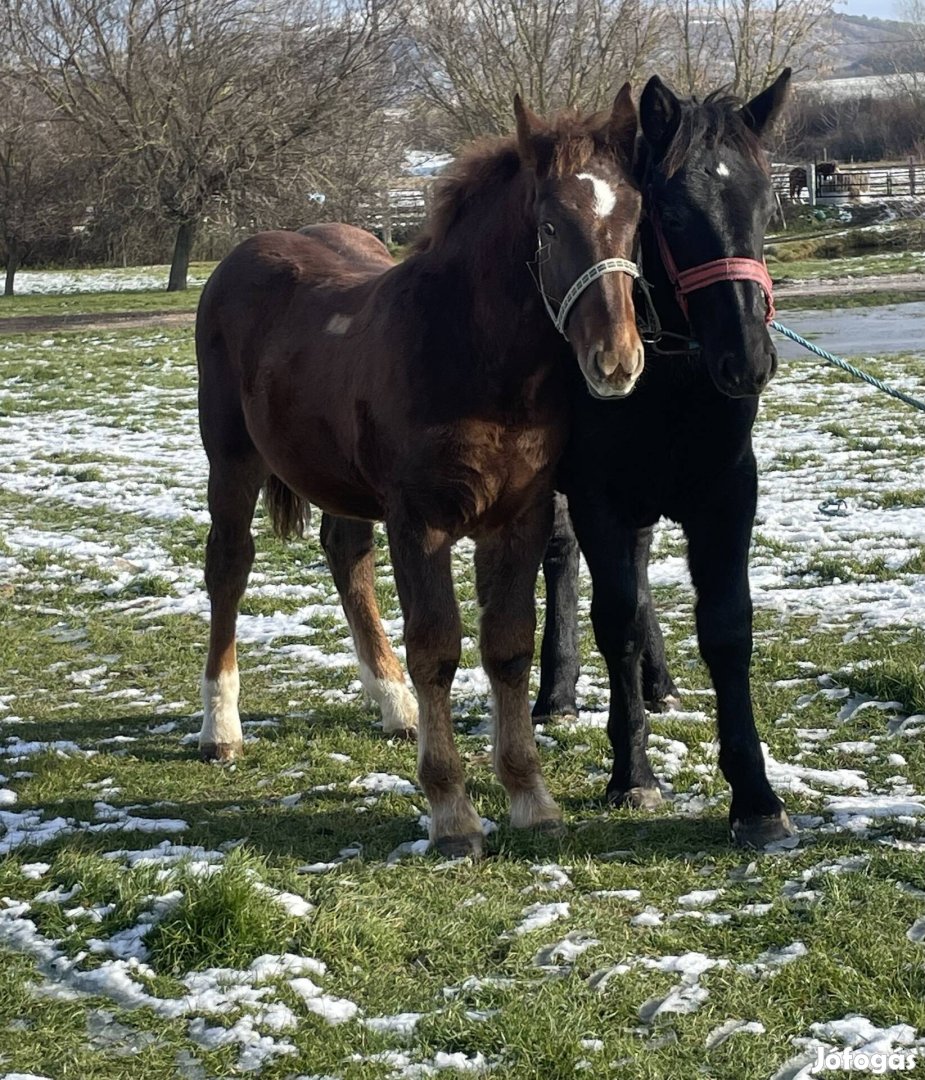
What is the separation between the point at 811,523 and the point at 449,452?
192 inches

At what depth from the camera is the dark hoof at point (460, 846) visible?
407cm

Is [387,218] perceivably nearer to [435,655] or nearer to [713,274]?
[435,655]

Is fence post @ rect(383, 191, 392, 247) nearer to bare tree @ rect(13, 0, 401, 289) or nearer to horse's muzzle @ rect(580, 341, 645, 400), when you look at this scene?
bare tree @ rect(13, 0, 401, 289)

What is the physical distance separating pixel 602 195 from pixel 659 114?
39 centimetres

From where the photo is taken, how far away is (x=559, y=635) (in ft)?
18.1

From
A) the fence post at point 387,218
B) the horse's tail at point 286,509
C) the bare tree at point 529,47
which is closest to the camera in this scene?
the horse's tail at point 286,509

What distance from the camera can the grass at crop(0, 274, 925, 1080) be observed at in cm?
296

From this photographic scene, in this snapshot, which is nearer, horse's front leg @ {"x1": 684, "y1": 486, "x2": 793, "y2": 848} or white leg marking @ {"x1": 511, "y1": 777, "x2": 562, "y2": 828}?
horse's front leg @ {"x1": 684, "y1": 486, "x2": 793, "y2": 848}

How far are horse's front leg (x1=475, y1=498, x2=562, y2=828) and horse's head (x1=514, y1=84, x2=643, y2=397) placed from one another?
0.82 meters

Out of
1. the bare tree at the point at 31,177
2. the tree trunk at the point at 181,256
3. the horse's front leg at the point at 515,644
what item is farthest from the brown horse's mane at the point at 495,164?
the bare tree at the point at 31,177

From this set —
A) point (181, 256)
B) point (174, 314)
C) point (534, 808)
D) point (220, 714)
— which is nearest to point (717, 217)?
point (534, 808)

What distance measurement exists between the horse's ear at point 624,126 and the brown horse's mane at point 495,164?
0.04 m

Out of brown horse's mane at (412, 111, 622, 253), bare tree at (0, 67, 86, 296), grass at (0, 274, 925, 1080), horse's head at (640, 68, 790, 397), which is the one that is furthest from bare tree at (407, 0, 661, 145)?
horse's head at (640, 68, 790, 397)

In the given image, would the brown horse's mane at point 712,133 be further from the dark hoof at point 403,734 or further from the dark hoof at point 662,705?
the dark hoof at point 403,734
